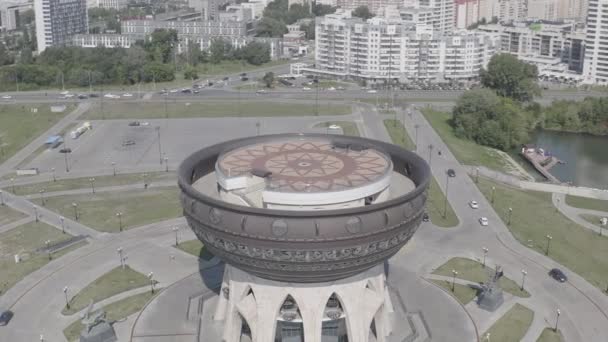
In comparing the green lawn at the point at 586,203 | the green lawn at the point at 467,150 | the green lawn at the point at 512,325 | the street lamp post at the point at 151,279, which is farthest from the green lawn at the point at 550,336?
the green lawn at the point at 467,150

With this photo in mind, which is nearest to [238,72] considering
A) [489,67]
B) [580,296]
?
[489,67]

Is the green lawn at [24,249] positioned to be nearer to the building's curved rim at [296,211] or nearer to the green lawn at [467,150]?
the building's curved rim at [296,211]

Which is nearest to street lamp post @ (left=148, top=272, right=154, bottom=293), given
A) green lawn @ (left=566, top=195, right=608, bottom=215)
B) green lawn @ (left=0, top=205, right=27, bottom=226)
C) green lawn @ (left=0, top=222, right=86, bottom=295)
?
green lawn @ (left=0, top=222, right=86, bottom=295)

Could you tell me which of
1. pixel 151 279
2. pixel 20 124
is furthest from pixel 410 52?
pixel 151 279

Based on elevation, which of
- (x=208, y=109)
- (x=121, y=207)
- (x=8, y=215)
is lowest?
(x=8, y=215)

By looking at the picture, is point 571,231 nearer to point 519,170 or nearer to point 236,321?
point 519,170

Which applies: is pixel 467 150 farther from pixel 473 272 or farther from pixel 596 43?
pixel 596 43
